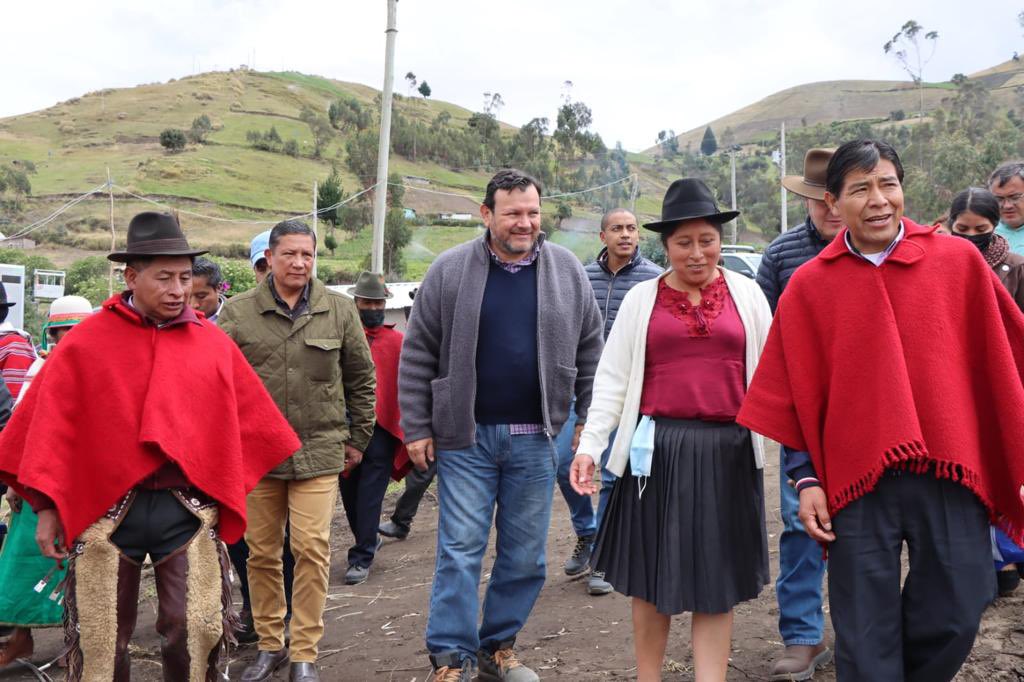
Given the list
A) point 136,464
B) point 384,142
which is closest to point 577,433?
point 136,464

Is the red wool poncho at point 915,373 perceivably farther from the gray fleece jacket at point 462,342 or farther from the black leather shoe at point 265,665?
the black leather shoe at point 265,665

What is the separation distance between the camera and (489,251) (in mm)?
4520

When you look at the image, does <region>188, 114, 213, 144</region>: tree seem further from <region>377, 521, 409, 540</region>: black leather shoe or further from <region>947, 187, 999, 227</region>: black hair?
<region>947, 187, 999, 227</region>: black hair

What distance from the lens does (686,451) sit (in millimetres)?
3584

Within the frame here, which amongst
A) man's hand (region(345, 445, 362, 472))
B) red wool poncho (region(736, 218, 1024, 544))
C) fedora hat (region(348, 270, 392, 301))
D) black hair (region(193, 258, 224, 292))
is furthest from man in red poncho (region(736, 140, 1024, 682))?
fedora hat (region(348, 270, 392, 301))

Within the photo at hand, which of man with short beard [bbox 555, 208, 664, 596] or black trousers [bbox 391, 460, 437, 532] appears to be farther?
black trousers [bbox 391, 460, 437, 532]

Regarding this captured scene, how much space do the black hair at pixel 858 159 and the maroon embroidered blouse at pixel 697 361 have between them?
0.78 metres

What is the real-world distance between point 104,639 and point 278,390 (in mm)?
1645

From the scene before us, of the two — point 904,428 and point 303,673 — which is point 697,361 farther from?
point 303,673

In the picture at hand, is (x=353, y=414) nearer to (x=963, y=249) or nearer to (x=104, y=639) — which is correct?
(x=104, y=639)

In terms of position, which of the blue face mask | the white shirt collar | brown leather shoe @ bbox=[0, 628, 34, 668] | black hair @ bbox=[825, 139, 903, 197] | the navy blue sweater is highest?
black hair @ bbox=[825, 139, 903, 197]

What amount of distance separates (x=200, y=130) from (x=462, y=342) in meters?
93.0

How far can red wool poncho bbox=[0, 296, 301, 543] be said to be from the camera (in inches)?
140

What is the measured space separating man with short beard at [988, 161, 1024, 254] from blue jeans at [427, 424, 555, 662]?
10.2 ft
